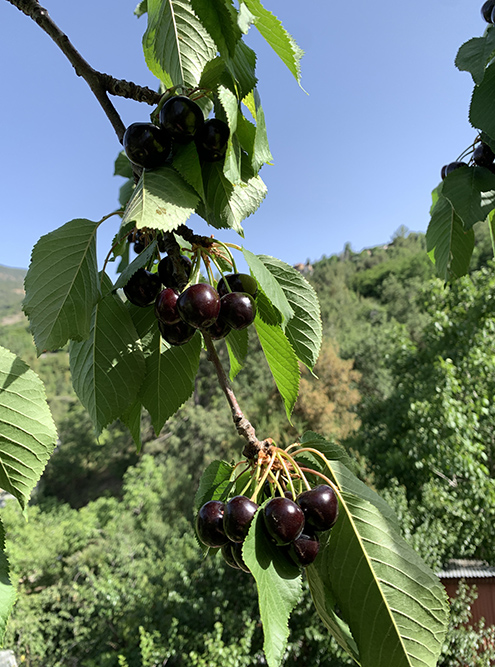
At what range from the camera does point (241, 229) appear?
47cm

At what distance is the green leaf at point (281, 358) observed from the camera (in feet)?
1.65

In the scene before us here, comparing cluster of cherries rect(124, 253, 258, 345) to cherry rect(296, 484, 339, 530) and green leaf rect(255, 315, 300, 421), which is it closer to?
green leaf rect(255, 315, 300, 421)

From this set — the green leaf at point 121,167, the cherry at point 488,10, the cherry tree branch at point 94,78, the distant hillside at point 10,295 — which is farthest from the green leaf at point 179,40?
the distant hillside at point 10,295

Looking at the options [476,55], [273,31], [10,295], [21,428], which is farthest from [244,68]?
[10,295]

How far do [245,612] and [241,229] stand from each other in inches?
255

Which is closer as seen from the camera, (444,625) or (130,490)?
(444,625)

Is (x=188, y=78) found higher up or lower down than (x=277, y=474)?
higher up

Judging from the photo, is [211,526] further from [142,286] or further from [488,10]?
[488,10]

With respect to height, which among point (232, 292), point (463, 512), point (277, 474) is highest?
point (232, 292)

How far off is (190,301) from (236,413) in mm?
140

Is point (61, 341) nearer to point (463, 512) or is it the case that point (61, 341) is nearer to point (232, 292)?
point (232, 292)

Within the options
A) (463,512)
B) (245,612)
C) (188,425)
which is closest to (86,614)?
(245,612)

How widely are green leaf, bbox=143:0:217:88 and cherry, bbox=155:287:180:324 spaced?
0.84ft

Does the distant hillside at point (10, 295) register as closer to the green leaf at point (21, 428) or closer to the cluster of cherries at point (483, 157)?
the cluster of cherries at point (483, 157)
